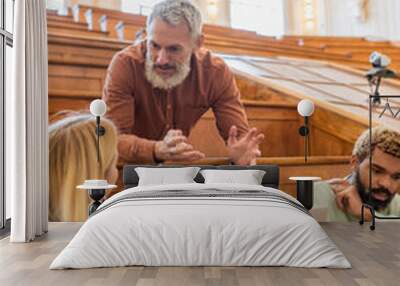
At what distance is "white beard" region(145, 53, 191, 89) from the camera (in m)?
6.59

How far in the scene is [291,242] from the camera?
402 centimetres

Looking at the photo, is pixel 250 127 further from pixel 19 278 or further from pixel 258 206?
pixel 19 278

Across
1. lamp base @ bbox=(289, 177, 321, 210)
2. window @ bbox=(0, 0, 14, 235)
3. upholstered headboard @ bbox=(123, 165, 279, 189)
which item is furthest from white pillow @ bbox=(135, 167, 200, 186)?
window @ bbox=(0, 0, 14, 235)

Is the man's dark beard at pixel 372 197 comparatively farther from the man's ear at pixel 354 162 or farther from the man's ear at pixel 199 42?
the man's ear at pixel 199 42

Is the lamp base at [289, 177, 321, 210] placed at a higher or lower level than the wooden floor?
higher

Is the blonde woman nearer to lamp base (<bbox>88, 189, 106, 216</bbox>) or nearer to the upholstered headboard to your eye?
the upholstered headboard

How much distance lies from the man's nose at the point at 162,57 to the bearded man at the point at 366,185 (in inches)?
97.9

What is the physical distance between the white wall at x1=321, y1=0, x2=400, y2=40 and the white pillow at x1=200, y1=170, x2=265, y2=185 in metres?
2.19

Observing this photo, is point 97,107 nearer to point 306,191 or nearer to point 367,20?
point 306,191

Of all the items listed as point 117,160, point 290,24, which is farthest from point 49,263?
point 290,24

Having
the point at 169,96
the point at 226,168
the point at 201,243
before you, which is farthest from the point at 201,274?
the point at 169,96

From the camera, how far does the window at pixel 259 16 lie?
6.85 m

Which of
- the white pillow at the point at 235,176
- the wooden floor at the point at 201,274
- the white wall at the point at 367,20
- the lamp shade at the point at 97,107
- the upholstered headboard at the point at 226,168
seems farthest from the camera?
the white wall at the point at 367,20

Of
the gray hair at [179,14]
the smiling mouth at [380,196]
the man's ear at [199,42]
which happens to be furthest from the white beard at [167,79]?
the smiling mouth at [380,196]
